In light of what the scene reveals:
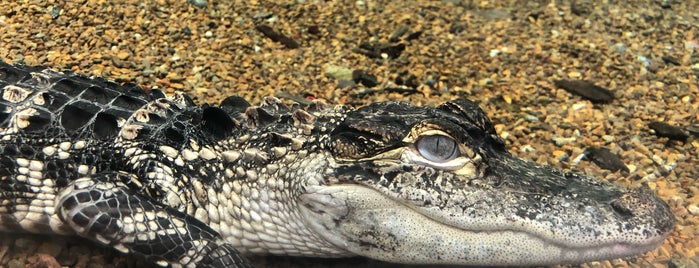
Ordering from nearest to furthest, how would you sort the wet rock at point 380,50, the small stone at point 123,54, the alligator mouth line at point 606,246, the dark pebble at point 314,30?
1. the alligator mouth line at point 606,246
2. the small stone at point 123,54
3. the wet rock at point 380,50
4. the dark pebble at point 314,30

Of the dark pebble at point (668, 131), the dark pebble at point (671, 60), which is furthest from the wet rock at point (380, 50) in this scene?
the dark pebble at point (671, 60)

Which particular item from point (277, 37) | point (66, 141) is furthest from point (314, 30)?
point (66, 141)

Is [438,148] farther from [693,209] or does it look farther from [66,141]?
[693,209]

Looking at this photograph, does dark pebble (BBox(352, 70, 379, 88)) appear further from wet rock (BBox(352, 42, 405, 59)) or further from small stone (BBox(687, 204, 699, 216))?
small stone (BBox(687, 204, 699, 216))

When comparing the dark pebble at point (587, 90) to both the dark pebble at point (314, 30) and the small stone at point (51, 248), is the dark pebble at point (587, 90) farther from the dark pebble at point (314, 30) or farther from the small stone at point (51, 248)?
the small stone at point (51, 248)

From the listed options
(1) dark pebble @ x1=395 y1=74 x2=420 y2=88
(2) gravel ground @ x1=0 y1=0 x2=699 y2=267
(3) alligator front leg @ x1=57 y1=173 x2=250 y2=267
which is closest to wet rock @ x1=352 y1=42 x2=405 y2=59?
(2) gravel ground @ x1=0 y1=0 x2=699 y2=267

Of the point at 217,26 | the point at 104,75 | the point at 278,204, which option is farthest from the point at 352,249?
the point at 217,26
